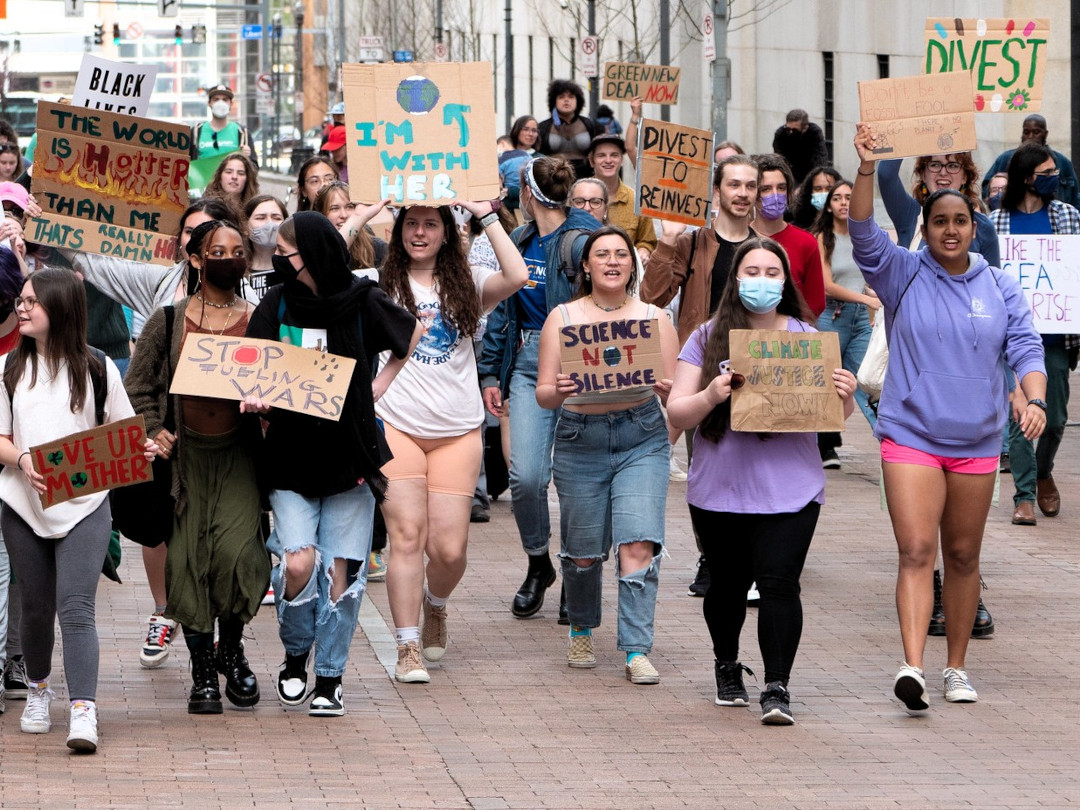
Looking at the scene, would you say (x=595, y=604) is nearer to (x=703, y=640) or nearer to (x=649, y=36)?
(x=703, y=640)

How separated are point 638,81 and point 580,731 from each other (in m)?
13.1

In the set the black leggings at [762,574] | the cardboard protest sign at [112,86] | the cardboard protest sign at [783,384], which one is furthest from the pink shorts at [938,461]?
the cardboard protest sign at [112,86]

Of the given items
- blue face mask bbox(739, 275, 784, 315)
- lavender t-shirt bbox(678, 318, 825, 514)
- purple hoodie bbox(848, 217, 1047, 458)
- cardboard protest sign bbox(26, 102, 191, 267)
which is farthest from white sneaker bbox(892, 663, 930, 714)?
cardboard protest sign bbox(26, 102, 191, 267)

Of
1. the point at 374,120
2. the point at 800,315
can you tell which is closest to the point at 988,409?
the point at 800,315

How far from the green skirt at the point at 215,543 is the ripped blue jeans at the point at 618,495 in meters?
1.44

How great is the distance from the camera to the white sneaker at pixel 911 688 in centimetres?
738

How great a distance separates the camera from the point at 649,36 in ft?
143

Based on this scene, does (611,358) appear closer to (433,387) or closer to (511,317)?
(433,387)

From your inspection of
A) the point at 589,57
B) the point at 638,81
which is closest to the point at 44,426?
the point at 638,81

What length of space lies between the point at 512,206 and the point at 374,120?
5955 mm

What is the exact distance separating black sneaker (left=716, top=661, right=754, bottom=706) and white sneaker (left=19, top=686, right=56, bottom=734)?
249cm

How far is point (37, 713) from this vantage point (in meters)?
7.13

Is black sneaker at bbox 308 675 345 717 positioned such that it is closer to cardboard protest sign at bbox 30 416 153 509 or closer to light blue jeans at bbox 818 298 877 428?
cardboard protest sign at bbox 30 416 153 509

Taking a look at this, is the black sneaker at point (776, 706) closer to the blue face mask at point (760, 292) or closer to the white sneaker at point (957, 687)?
the white sneaker at point (957, 687)
